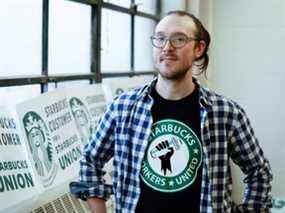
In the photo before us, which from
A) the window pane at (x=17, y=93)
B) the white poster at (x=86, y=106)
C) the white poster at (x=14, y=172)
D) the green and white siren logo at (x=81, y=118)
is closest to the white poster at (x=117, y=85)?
the white poster at (x=86, y=106)

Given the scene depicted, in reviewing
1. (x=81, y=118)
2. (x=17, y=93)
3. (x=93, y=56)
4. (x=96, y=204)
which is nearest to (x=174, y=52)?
(x=96, y=204)

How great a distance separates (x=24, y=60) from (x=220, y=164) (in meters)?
1.15

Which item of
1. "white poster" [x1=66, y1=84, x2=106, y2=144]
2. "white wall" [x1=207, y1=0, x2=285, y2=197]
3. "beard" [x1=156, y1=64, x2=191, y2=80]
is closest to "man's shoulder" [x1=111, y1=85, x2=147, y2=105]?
"beard" [x1=156, y1=64, x2=191, y2=80]

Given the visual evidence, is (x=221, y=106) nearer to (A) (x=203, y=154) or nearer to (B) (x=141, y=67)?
(A) (x=203, y=154)

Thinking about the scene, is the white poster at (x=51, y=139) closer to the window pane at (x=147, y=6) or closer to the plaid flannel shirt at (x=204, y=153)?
the plaid flannel shirt at (x=204, y=153)

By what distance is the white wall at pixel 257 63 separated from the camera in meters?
3.98

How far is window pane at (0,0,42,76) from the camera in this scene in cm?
204

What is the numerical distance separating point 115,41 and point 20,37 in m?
1.07

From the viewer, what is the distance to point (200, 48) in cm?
152

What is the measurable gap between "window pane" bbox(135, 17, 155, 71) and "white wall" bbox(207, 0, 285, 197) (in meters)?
0.67

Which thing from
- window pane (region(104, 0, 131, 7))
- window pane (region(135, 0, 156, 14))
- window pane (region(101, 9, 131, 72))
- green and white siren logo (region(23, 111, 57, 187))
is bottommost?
Result: green and white siren logo (region(23, 111, 57, 187))

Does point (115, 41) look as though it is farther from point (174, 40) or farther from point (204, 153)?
point (204, 153)

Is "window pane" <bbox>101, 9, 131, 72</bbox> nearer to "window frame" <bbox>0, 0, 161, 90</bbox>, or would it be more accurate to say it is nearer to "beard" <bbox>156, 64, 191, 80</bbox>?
"window frame" <bbox>0, 0, 161, 90</bbox>

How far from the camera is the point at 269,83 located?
4.02 metres
